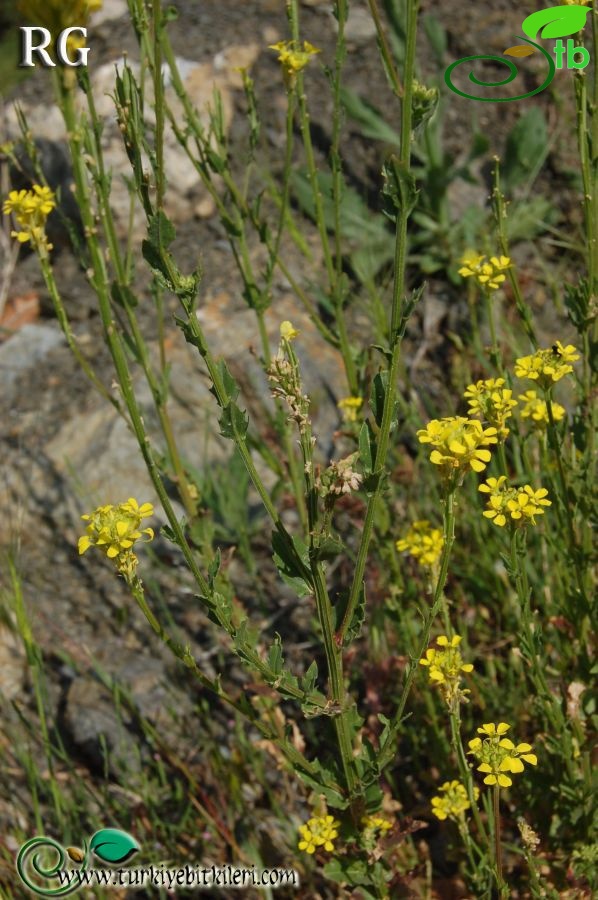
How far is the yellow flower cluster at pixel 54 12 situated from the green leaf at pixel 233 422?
564 millimetres


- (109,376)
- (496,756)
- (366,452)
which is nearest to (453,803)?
(496,756)

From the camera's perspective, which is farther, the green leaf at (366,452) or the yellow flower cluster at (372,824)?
the yellow flower cluster at (372,824)

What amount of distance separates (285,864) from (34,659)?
78 centimetres

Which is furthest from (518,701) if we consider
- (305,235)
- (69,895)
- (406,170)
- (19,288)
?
(19,288)

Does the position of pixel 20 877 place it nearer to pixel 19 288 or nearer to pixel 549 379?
pixel 549 379

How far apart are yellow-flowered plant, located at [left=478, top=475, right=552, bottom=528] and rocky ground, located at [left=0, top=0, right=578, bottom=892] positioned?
1.12 meters

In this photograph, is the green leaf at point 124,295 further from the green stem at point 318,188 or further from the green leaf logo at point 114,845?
the green leaf logo at point 114,845

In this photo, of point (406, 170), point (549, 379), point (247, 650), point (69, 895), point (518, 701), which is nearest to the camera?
point (406, 170)

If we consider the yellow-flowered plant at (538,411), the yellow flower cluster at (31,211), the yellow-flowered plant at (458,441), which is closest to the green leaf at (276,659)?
the yellow-flowered plant at (458,441)

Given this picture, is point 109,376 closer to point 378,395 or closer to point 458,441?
point 378,395

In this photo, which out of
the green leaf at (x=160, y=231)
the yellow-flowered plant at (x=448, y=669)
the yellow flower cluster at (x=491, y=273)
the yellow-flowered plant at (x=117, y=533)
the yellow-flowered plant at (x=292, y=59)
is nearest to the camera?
the green leaf at (x=160, y=231)

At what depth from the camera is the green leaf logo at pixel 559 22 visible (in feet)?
5.68

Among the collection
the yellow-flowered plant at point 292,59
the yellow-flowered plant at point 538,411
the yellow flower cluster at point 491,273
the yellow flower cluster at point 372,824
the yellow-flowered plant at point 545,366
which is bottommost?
the yellow flower cluster at point 372,824

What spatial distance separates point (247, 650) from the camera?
139 cm
